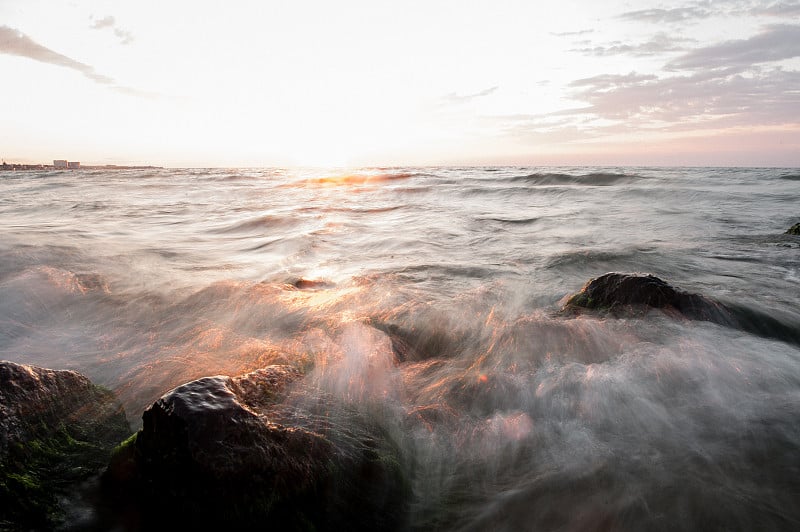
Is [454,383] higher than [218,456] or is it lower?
lower

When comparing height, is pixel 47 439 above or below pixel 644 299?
below

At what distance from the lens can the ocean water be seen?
2504 millimetres

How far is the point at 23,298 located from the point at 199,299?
6.33 feet

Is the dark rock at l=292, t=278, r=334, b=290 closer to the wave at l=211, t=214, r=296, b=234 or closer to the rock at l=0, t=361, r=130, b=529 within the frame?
the rock at l=0, t=361, r=130, b=529

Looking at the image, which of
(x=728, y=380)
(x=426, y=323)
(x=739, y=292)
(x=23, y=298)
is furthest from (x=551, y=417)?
(x=23, y=298)

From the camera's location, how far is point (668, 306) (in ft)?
14.6

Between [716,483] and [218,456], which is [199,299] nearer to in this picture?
[218,456]

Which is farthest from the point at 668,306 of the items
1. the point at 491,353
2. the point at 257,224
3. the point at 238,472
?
the point at 257,224

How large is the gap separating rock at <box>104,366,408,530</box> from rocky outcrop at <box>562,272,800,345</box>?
325 centimetres

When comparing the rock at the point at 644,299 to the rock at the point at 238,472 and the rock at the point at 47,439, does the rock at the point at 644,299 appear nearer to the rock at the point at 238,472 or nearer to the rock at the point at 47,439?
the rock at the point at 238,472

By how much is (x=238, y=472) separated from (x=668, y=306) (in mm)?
4397

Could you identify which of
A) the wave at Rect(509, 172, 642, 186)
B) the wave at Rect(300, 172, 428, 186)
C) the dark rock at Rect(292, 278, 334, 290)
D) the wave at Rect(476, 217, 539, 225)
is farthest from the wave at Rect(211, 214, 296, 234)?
the wave at Rect(300, 172, 428, 186)

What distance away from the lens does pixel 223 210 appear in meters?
16.2

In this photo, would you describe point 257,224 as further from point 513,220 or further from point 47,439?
point 47,439
